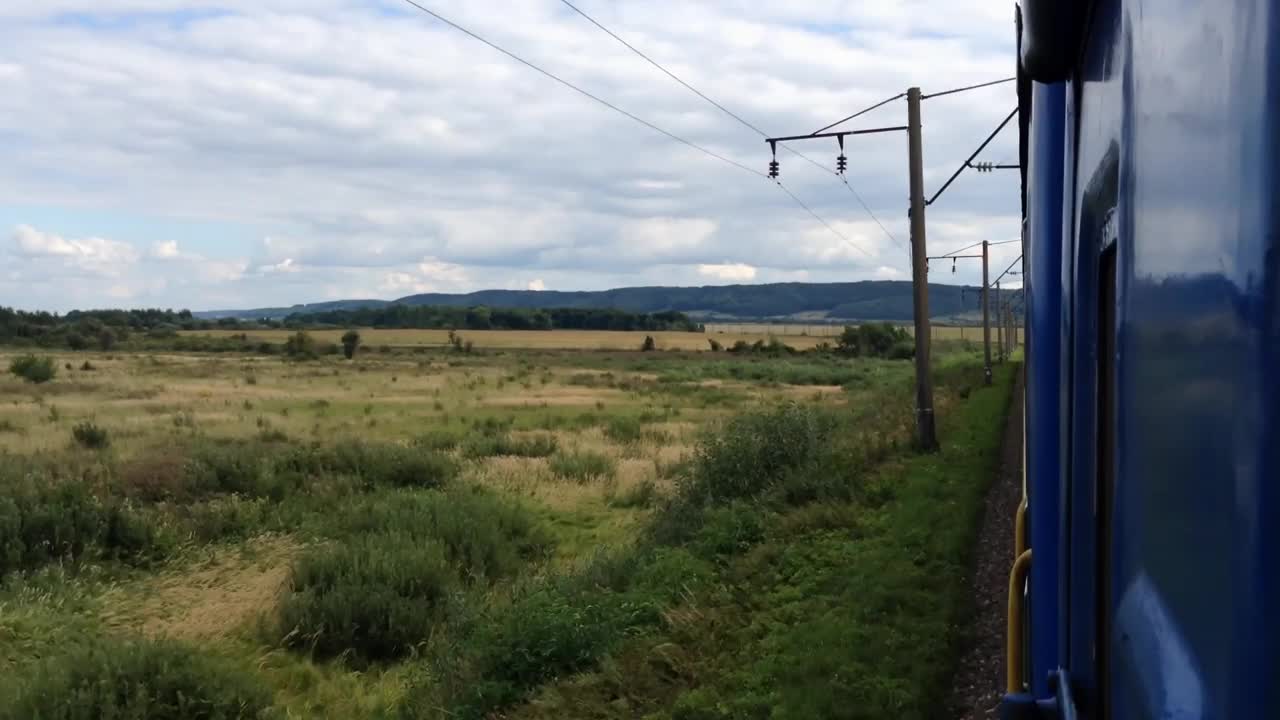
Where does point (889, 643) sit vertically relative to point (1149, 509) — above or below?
below

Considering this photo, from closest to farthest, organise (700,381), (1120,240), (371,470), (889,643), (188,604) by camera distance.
Result: 1. (1120,240)
2. (889,643)
3. (188,604)
4. (371,470)
5. (700,381)

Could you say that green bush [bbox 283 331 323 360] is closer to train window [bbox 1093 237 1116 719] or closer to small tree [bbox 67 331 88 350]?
small tree [bbox 67 331 88 350]

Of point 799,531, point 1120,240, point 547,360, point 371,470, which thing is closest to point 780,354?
point 547,360

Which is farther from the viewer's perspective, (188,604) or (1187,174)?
(188,604)

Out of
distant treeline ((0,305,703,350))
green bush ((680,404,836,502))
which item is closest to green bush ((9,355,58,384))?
green bush ((680,404,836,502))

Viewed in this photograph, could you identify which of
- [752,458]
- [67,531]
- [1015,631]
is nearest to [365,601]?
[67,531]

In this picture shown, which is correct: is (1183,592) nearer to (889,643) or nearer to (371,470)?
(889,643)

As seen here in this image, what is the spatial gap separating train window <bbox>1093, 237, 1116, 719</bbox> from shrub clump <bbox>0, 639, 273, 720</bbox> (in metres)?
8.77

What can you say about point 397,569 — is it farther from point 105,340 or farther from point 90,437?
point 105,340

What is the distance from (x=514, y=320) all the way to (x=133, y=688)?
509ft

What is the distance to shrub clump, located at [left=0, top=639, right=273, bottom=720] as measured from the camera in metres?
8.72

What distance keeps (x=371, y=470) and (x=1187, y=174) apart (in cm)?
2145

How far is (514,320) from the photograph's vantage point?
163m

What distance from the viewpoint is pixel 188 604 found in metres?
13.4
